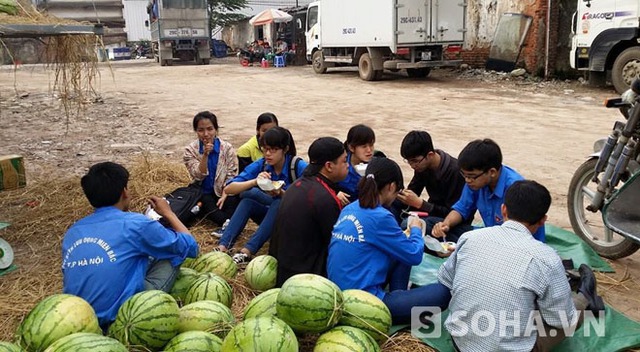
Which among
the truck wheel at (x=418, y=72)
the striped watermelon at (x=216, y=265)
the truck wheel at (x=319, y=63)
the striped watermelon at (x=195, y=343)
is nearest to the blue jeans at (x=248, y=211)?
the striped watermelon at (x=216, y=265)

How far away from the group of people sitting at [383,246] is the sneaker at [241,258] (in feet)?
0.04

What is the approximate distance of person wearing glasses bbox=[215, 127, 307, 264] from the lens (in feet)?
14.6

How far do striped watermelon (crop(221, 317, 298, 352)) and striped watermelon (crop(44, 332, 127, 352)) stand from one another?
18.7 inches

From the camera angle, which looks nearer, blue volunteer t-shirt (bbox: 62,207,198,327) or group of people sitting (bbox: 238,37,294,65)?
blue volunteer t-shirt (bbox: 62,207,198,327)

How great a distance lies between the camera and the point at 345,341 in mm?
2631

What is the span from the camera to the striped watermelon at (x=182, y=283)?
3436 mm

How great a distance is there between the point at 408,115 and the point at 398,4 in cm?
620

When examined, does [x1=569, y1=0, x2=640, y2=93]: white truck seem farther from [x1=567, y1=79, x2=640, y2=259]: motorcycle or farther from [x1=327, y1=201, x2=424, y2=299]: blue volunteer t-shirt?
[x1=327, y1=201, x2=424, y2=299]: blue volunteer t-shirt

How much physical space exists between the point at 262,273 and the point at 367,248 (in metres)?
0.89

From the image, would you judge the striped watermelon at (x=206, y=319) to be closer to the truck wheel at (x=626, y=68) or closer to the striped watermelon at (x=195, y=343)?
the striped watermelon at (x=195, y=343)

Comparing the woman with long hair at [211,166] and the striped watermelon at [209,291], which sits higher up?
the woman with long hair at [211,166]

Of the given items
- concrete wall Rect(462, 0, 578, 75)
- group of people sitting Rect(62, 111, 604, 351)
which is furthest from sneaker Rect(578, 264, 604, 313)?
concrete wall Rect(462, 0, 578, 75)

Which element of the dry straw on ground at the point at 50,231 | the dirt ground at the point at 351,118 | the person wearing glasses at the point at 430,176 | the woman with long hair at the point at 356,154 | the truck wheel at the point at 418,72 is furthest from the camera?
the truck wheel at the point at 418,72

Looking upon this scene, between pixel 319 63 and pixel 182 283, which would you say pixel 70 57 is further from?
pixel 319 63
